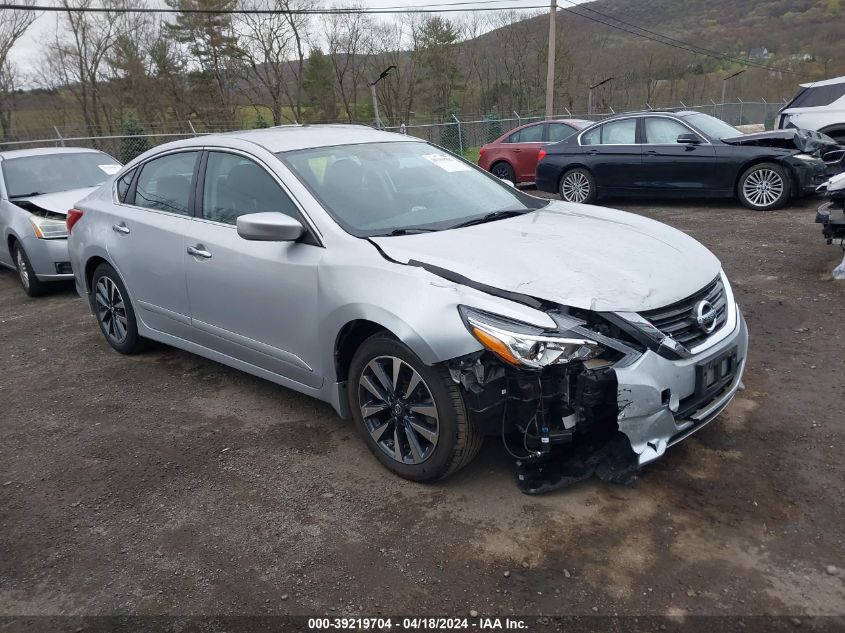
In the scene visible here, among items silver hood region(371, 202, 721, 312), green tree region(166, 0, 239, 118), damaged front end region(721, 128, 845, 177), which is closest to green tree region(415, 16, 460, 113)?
green tree region(166, 0, 239, 118)

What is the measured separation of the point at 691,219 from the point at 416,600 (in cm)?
798

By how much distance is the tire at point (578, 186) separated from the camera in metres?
10.6

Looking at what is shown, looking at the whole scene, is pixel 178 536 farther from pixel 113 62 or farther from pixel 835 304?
pixel 113 62

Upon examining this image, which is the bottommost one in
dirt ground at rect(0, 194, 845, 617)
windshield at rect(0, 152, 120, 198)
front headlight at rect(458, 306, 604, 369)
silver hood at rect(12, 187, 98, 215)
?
dirt ground at rect(0, 194, 845, 617)

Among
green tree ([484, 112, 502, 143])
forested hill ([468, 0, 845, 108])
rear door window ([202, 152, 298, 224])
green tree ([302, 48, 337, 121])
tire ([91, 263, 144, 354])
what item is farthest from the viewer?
forested hill ([468, 0, 845, 108])

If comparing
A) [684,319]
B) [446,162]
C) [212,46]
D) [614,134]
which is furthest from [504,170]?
[212,46]

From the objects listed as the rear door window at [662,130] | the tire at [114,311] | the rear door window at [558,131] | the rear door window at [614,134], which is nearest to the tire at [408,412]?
the tire at [114,311]

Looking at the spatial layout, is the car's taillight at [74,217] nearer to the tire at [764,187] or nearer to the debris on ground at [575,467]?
the debris on ground at [575,467]

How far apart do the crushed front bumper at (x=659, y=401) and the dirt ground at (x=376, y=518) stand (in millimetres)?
321

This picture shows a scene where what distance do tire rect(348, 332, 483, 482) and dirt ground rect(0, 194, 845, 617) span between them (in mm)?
157

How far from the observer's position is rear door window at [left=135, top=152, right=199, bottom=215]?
14.0 feet

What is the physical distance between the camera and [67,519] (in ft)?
10.2

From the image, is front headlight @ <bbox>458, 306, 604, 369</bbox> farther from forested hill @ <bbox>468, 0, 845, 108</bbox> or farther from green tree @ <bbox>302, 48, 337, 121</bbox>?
green tree @ <bbox>302, 48, 337, 121</bbox>

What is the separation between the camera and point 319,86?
135 ft
